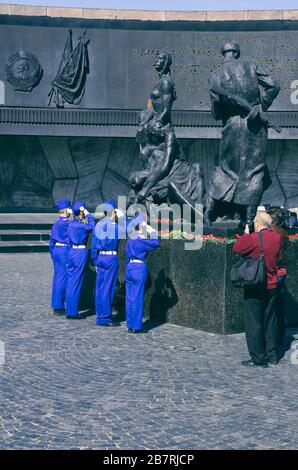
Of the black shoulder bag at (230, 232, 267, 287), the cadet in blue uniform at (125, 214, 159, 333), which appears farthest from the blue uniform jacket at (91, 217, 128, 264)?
the black shoulder bag at (230, 232, 267, 287)

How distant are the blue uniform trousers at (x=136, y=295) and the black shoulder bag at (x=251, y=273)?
2147 millimetres

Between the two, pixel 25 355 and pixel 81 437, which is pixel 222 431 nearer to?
pixel 81 437

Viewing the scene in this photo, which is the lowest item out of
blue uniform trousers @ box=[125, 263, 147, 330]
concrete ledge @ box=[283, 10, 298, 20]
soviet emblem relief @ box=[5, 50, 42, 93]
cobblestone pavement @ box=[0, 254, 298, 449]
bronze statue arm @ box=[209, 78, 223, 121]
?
cobblestone pavement @ box=[0, 254, 298, 449]

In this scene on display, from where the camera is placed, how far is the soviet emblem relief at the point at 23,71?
24.2 meters

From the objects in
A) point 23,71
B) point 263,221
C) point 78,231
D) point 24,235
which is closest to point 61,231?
point 78,231

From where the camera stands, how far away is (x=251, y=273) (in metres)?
8.34

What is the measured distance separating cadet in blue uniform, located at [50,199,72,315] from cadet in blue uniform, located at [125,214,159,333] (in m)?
1.75

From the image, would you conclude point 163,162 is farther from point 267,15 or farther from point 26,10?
point 26,10

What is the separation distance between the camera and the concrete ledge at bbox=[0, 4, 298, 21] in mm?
24203

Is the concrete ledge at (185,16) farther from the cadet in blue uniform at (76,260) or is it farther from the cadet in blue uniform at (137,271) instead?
the cadet in blue uniform at (137,271)

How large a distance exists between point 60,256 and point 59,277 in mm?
334

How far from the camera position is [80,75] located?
80.6 ft

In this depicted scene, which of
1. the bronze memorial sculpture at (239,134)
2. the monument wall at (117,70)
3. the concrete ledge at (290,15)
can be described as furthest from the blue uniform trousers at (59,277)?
the concrete ledge at (290,15)

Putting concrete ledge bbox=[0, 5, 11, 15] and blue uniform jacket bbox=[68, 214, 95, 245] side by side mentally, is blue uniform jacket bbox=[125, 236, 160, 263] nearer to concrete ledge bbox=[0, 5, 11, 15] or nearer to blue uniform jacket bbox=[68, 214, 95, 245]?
blue uniform jacket bbox=[68, 214, 95, 245]
